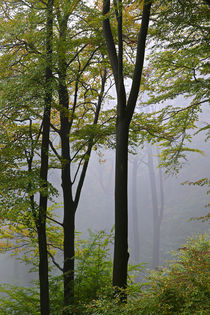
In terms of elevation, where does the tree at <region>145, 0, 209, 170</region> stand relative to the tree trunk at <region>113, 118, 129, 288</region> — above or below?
above

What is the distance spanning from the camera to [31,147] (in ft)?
15.0

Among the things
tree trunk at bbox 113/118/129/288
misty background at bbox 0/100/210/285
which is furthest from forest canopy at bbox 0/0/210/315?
misty background at bbox 0/100/210/285

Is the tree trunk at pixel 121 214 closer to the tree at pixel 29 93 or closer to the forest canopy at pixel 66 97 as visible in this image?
the forest canopy at pixel 66 97

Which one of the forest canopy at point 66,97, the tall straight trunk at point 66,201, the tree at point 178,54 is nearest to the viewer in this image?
the tree at point 178,54

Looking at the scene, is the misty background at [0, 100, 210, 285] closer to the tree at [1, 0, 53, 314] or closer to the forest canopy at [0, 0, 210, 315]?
the forest canopy at [0, 0, 210, 315]

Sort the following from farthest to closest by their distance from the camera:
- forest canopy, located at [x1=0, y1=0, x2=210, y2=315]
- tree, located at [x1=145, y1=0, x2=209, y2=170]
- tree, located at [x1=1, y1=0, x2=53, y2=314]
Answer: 1. tree, located at [x1=1, y1=0, x2=53, y2=314]
2. forest canopy, located at [x1=0, y1=0, x2=210, y2=315]
3. tree, located at [x1=145, y1=0, x2=209, y2=170]

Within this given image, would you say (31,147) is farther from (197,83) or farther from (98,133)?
(197,83)

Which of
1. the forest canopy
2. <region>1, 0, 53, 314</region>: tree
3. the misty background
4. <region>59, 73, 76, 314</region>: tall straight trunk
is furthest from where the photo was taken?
the misty background

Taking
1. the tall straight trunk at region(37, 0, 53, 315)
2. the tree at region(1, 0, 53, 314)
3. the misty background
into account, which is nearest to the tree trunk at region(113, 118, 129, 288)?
the tree at region(1, 0, 53, 314)

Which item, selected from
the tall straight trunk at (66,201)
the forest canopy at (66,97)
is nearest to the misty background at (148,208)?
the tall straight trunk at (66,201)

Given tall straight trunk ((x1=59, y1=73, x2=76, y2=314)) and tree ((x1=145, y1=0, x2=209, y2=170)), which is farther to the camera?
tall straight trunk ((x1=59, y1=73, x2=76, y2=314))

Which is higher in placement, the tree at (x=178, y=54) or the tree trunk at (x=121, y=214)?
the tree at (x=178, y=54)

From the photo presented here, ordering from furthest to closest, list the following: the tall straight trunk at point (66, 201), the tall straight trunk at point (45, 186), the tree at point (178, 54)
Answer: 1. the tall straight trunk at point (66, 201)
2. the tall straight trunk at point (45, 186)
3. the tree at point (178, 54)

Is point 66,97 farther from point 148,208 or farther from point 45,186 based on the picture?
point 148,208
